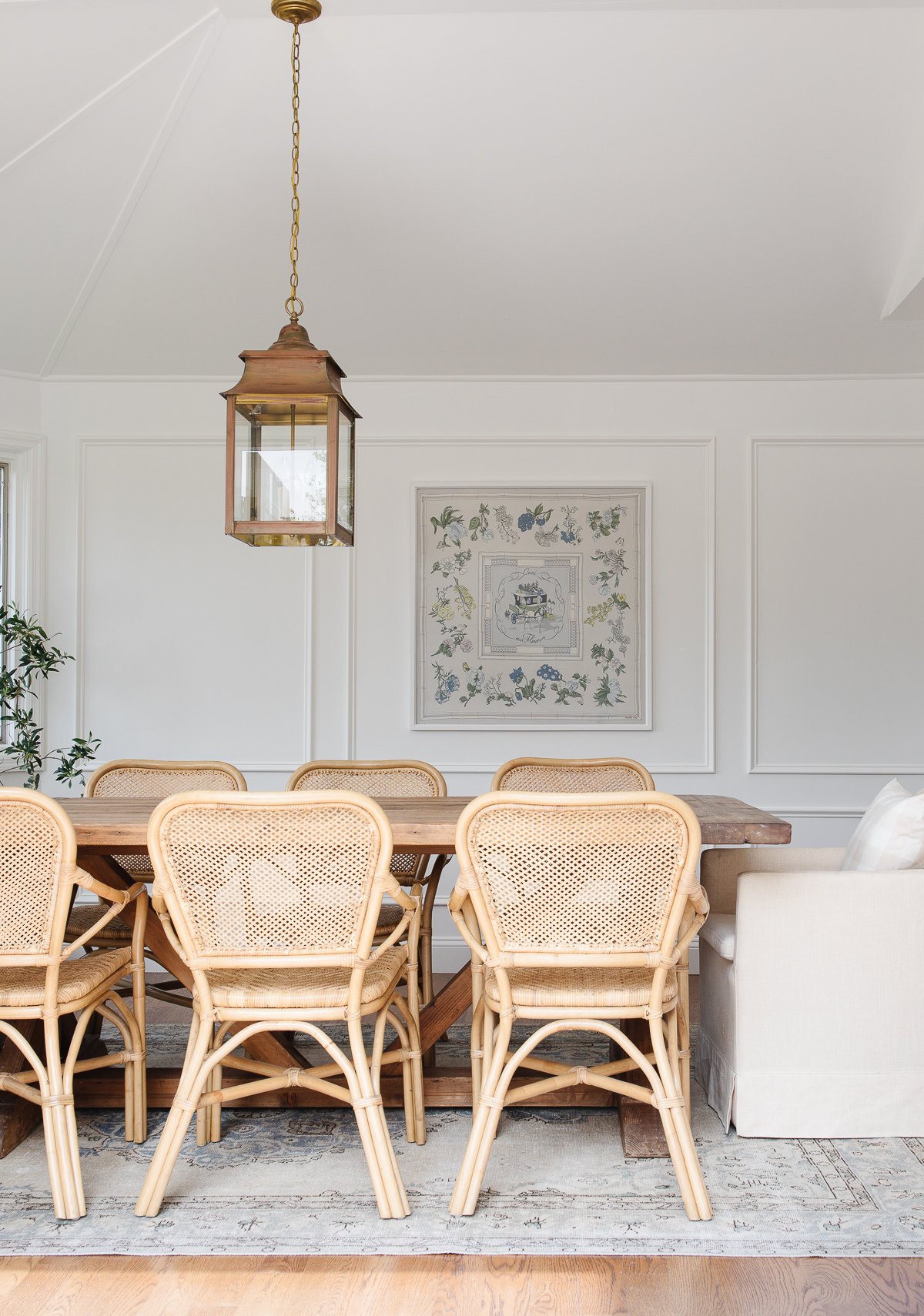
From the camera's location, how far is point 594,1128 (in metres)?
2.63

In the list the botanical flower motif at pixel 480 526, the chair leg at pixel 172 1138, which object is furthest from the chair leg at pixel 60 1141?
the botanical flower motif at pixel 480 526

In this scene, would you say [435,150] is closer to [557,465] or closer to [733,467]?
[557,465]

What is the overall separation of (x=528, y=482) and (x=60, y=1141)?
127 inches

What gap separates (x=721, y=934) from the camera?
270 centimetres

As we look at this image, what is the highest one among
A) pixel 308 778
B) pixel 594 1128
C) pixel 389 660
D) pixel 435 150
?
pixel 435 150

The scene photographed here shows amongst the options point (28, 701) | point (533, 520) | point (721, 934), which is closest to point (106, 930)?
point (721, 934)

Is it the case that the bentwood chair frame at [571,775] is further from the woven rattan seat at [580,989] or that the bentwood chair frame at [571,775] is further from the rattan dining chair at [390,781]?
the woven rattan seat at [580,989]

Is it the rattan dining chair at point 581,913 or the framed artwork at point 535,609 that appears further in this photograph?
the framed artwork at point 535,609

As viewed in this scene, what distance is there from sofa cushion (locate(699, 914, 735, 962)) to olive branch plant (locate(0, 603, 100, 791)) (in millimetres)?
2510

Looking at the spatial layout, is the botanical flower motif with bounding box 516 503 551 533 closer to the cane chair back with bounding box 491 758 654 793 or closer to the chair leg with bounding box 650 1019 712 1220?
the cane chair back with bounding box 491 758 654 793

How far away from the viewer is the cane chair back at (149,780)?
10.9ft

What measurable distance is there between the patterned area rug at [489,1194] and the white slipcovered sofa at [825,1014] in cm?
7

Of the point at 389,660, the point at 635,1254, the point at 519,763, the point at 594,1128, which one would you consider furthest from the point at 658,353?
the point at 635,1254

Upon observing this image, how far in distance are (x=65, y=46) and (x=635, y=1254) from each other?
3487mm
